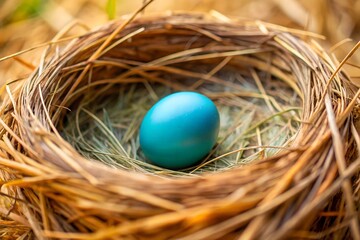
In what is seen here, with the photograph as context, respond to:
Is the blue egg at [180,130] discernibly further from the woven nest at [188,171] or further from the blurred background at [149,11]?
the blurred background at [149,11]

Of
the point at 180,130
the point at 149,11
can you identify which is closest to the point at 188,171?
the point at 180,130

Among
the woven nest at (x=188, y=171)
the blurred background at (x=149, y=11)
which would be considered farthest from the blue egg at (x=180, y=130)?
the blurred background at (x=149, y=11)

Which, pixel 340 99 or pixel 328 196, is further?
pixel 340 99

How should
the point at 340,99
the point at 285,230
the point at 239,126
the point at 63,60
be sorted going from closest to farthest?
the point at 285,230, the point at 340,99, the point at 63,60, the point at 239,126

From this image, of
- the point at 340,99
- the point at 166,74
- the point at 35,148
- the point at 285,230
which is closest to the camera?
the point at 285,230

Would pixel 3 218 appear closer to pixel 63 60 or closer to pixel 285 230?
pixel 63 60

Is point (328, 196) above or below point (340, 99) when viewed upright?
below

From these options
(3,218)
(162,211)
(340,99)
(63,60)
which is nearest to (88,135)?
(63,60)
